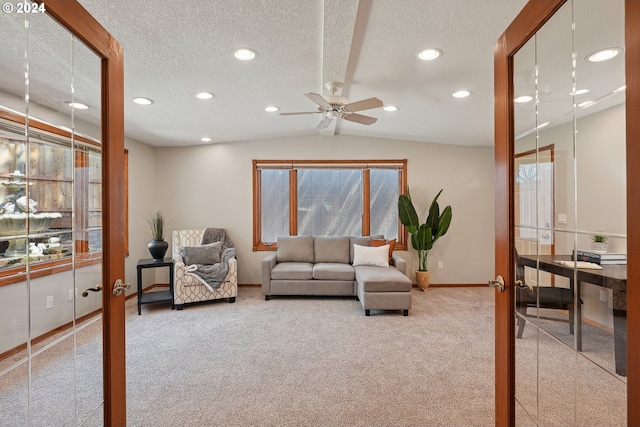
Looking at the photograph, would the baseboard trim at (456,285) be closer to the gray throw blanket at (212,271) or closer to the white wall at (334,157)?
the white wall at (334,157)

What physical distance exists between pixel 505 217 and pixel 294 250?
383cm

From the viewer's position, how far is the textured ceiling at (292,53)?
112 centimetres

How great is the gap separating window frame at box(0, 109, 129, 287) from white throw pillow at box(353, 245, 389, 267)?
3723 millimetres

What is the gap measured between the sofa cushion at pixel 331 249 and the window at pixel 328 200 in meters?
0.34

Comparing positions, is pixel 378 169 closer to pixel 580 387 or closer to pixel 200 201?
pixel 200 201

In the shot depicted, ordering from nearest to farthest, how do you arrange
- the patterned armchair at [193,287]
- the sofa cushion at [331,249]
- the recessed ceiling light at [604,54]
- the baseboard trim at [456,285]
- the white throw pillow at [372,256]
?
the recessed ceiling light at [604,54]
the patterned armchair at [193,287]
the white throw pillow at [372,256]
the sofa cushion at [331,249]
the baseboard trim at [456,285]

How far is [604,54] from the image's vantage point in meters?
0.96

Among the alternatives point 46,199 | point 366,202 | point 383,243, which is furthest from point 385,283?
point 46,199

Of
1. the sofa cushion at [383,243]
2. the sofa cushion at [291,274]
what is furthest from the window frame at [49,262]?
the sofa cushion at [383,243]

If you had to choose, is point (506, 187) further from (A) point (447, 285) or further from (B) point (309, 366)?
(A) point (447, 285)

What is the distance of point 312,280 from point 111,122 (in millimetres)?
3474

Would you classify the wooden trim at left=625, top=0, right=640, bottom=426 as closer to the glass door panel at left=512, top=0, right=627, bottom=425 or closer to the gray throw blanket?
the glass door panel at left=512, top=0, right=627, bottom=425

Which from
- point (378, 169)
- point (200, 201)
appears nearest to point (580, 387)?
point (378, 169)

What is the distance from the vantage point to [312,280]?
453 centimetres
